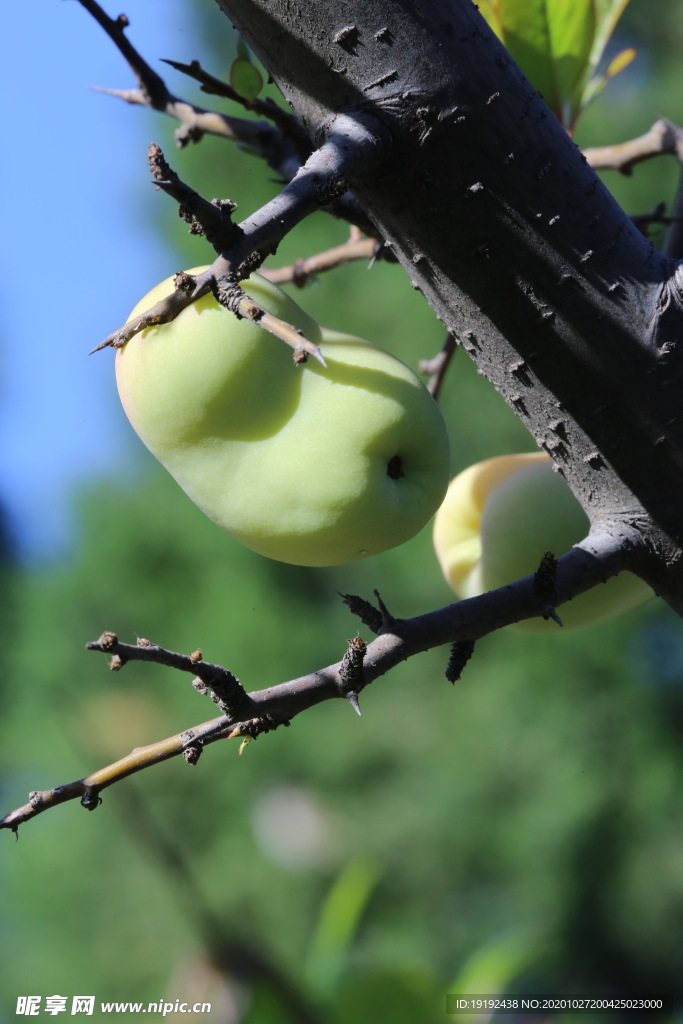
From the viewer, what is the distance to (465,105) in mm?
419

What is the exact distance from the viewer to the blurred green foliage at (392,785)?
3688mm

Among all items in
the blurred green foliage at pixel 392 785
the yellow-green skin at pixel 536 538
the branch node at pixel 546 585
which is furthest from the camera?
the blurred green foliage at pixel 392 785

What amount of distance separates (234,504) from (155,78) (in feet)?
1.63

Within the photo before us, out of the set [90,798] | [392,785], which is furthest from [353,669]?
[392,785]

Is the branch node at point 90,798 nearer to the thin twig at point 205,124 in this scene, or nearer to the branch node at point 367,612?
the branch node at point 367,612

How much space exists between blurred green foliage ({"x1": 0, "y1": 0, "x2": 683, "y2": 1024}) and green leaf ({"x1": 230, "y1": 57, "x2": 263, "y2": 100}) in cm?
309

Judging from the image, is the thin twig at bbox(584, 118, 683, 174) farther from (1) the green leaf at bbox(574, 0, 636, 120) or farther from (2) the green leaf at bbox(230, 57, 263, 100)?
(2) the green leaf at bbox(230, 57, 263, 100)

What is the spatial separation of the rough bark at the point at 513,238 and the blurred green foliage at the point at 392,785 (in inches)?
124

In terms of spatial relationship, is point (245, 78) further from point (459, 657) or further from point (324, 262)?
point (459, 657)

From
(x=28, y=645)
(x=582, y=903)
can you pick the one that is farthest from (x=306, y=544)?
(x=28, y=645)

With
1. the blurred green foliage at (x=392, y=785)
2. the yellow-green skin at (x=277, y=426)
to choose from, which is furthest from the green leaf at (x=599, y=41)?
the blurred green foliage at (x=392, y=785)

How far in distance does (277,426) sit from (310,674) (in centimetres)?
15

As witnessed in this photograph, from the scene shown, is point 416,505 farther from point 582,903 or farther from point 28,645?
point 28,645

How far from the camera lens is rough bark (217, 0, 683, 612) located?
409mm
